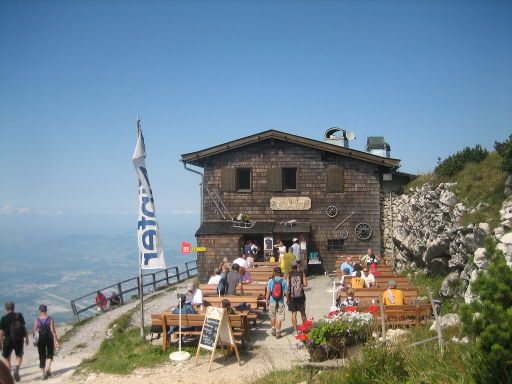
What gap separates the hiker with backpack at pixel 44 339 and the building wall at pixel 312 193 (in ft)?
42.2

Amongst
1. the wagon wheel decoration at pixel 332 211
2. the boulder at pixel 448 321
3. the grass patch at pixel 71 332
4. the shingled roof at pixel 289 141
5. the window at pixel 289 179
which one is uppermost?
the shingled roof at pixel 289 141

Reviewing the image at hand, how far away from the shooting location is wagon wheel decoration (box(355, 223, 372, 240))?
2236 cm

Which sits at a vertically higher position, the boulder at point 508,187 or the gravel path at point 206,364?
the boulder at point 508,187

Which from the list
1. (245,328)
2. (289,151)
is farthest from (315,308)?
(289,151)

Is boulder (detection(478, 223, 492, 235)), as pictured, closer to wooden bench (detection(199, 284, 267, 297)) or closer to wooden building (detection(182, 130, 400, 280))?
wooden bench (detection(199, 284, 267, 297))

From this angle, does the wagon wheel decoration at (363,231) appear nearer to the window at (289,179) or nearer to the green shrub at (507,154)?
the window at (289,179)

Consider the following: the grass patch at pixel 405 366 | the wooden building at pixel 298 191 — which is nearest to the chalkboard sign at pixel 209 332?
the grass patch at pixel 405 366

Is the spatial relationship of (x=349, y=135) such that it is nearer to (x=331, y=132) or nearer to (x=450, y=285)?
(x=331, y=132)

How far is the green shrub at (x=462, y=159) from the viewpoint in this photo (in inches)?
607

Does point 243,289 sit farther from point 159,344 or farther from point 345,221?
point 345,221

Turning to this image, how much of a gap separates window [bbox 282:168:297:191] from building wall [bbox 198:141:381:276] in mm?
295

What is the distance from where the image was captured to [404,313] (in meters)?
10.3

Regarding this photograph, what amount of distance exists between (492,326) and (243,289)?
1040 cm

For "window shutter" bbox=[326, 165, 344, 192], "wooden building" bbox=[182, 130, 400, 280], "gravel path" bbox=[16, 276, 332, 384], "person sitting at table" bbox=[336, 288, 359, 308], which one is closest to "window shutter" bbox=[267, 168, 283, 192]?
"wooden building" bbox=[182, 130, 400, 280]
